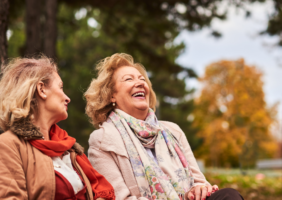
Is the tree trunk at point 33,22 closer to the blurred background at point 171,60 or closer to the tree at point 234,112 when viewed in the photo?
the blurred background at point 171,60

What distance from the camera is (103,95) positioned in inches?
121

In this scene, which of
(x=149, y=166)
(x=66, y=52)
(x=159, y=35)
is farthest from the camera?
(x=66, y=52)

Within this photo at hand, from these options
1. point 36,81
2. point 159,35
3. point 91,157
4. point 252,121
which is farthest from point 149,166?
point 252,121

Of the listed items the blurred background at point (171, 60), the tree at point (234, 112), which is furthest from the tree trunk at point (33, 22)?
the tree at point (234, 112)

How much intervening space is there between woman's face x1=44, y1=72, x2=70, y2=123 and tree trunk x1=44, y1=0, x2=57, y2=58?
146 inches

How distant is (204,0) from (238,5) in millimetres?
759

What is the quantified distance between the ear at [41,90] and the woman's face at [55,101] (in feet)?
0.06

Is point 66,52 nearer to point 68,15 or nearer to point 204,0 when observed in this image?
point 68,15

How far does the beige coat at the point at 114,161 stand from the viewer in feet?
8.17

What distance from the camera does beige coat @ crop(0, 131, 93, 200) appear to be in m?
1.72

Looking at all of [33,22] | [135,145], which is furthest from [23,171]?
[33,22]

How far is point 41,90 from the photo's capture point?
84.4 inches

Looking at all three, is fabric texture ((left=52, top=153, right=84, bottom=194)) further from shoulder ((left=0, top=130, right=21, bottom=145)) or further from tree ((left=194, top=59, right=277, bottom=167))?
tree ((left=194, top=59, right=277, bottom=167))

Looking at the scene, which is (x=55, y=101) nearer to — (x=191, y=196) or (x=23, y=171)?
(x=23, y=171)
